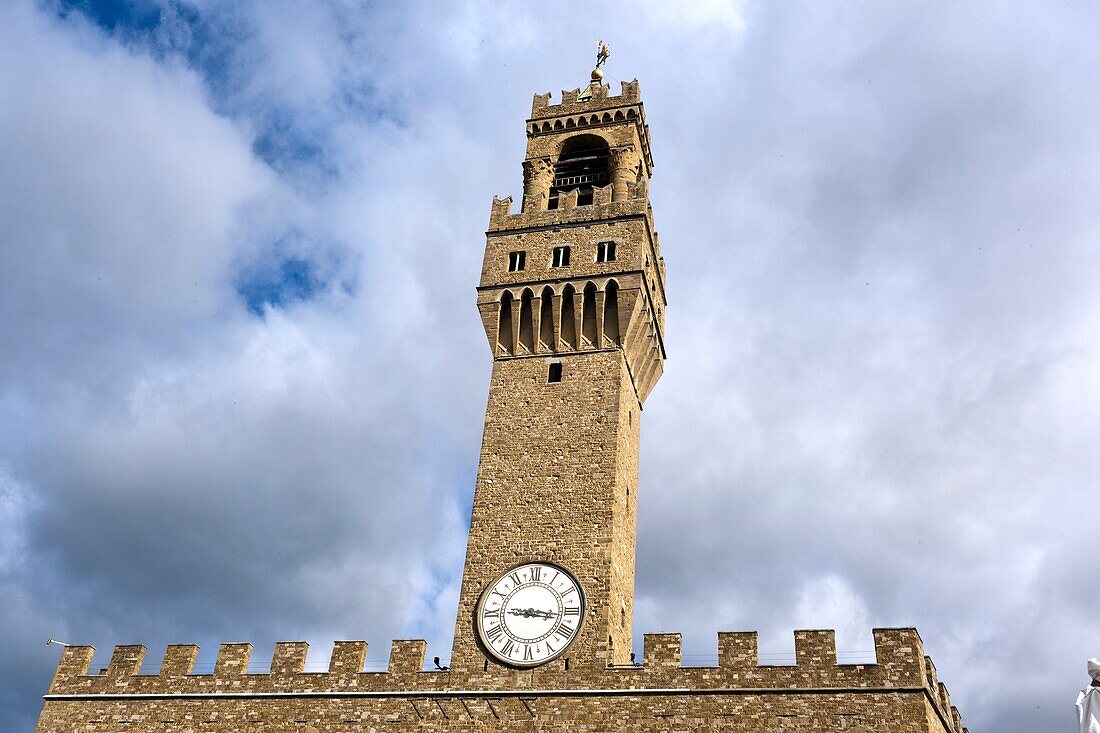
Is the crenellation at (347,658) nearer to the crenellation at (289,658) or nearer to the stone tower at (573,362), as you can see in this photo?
the crenellation at (289,658)

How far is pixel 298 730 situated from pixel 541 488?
7985 millimetres

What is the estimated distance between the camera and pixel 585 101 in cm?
3375

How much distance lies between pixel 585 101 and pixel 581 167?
8.07ft

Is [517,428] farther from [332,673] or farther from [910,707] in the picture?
[910,707]

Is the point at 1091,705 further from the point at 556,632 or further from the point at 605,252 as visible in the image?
the point at 605,252

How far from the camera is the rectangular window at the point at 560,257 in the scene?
29406 millimetres

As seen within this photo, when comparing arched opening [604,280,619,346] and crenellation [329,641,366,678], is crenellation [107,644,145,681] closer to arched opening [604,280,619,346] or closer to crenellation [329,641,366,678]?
crenellation [329,641,366,678]

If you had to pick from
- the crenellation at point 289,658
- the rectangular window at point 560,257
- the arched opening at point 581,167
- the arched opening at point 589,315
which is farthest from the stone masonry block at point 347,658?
the arched opening at point 581,167

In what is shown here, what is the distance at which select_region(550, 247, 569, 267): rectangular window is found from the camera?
29406 mm

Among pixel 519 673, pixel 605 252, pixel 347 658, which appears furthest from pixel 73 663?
pixel 605 252

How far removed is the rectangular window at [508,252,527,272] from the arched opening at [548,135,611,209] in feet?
8.93

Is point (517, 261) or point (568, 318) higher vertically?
point (517, 261)

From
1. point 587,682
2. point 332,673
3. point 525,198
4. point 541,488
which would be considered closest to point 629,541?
point 541,488

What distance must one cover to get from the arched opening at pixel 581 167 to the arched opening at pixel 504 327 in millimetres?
4384
